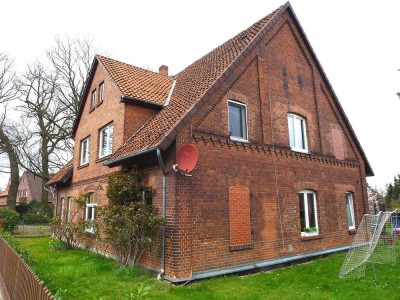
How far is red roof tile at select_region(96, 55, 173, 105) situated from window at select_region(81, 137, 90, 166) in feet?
13.4

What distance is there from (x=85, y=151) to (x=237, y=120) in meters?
9.47

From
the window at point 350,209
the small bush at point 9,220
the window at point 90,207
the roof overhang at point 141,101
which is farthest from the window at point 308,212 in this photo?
the small bush at point 9,220

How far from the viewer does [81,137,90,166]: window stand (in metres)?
15.6

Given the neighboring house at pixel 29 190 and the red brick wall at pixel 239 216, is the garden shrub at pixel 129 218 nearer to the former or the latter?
the red brick wall at pixel 239 216

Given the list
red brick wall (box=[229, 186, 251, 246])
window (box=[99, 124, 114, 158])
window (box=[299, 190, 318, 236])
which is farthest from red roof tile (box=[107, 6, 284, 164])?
window (box=[299, 190, 318, 236])

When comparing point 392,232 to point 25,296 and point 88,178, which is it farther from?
point 88,178

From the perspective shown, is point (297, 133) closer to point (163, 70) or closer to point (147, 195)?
point (147, 195)

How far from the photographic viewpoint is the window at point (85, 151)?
15594 mm

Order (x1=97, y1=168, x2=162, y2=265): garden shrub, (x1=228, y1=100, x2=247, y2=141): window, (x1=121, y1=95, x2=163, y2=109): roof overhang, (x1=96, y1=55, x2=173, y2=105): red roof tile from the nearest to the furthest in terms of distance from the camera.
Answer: (x1=97, y1=168, x2=162, y2=265): garden shrub < (x1=228, y1=100, x2=247, y2=141): window < (x1=121, y1=95, x2=163, y2=109): roof overhang < (x1=96, y1=55, x2=173, y2=105): red roof tile

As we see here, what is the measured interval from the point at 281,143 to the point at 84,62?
2493cm

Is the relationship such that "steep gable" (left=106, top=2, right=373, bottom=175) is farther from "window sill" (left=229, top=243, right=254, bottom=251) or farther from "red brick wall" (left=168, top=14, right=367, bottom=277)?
"window sill" (left=229, top=243, right=254, bottom=251)

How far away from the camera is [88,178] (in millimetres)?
14320

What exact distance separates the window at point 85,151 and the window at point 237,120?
Answer: 8.43 meters

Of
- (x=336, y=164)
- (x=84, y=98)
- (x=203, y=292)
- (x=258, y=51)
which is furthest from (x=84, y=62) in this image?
(x=203, y=292)
